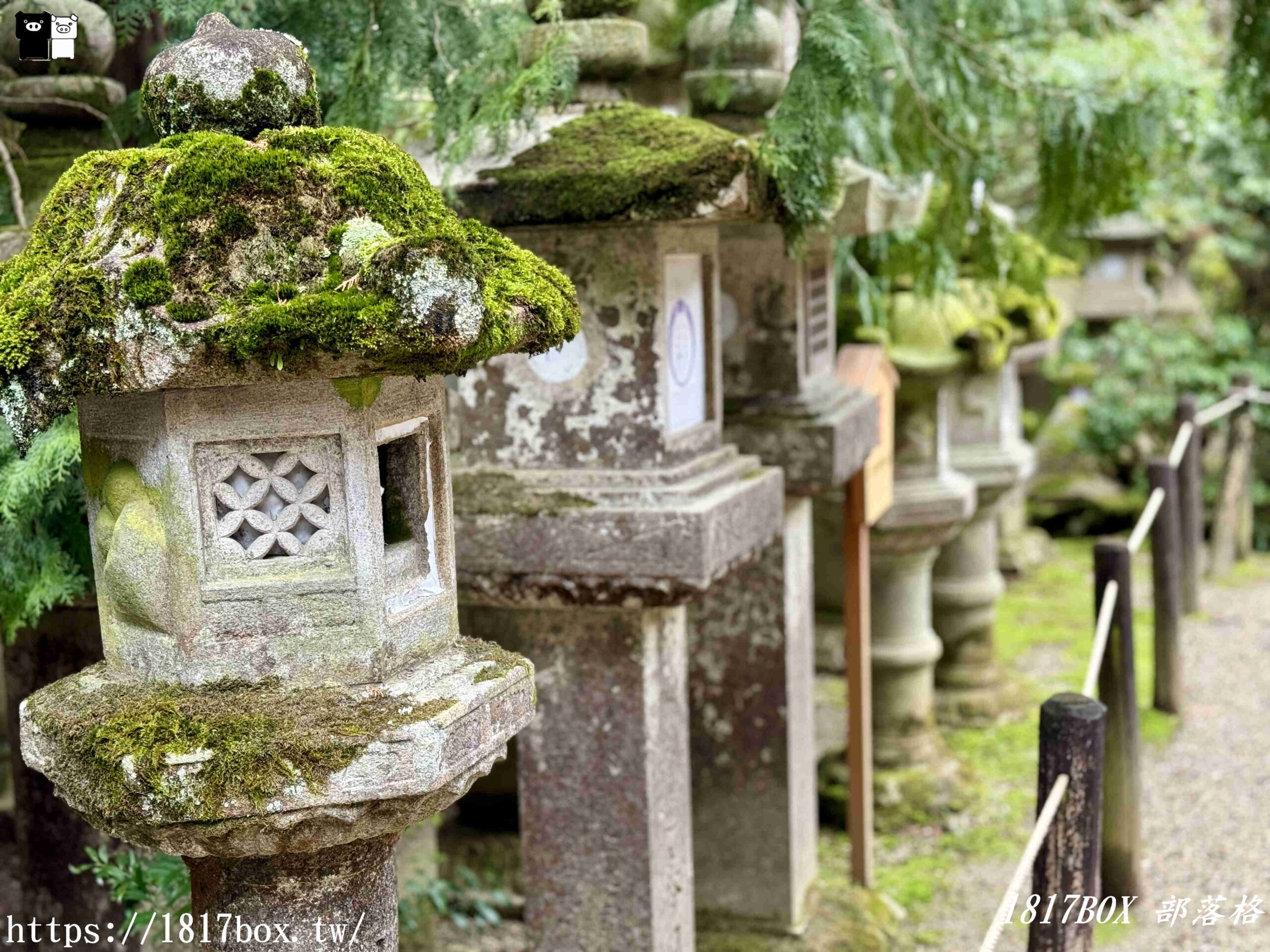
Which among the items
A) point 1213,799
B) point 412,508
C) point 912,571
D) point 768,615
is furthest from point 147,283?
point 1213,799

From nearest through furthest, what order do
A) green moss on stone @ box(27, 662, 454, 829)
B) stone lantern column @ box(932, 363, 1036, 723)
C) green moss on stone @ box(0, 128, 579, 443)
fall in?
green moss on stone @ box(0, 128, 579, 443), green moss on stone @ box(27, 662, 454, 829), stone lantern column @ box(932, 363, 1036, 723)

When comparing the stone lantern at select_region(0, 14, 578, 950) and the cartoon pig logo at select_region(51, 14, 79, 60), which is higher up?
the cartoon pig logo at select_region(51, 14, 79, 60)

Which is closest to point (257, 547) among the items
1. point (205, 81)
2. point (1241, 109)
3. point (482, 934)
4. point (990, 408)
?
point (205, 81)

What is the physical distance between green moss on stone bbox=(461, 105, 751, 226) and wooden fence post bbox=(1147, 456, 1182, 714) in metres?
4.32

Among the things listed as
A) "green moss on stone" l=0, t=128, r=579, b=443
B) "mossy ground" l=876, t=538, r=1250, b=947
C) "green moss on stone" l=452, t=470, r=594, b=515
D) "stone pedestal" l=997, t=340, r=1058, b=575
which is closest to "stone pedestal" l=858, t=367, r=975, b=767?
"mossy ground" l=876, t=538, r=1250, b=947

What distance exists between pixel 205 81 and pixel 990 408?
5.58 m

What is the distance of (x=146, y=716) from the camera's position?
202 centimetres

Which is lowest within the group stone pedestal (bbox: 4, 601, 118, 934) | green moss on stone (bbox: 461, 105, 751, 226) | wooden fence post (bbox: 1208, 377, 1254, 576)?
wooden fence post (bbox: 1208, 377, 1254, 576)

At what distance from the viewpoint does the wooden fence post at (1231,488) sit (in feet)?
32.8

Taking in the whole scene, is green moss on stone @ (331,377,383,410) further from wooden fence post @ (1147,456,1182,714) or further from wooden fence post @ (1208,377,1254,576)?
wooden fence post @ (1208,377,1254,576)

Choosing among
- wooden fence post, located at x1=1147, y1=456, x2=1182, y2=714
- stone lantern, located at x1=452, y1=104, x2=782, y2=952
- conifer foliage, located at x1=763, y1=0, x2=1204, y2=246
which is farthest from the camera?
wooden fence post, located at x1=1147, y1=456, x2=1182, y2=714

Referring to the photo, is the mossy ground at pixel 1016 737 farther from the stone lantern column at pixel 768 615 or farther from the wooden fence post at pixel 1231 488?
the stone lantern column at pixel 768 615

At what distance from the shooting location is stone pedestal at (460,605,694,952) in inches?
132

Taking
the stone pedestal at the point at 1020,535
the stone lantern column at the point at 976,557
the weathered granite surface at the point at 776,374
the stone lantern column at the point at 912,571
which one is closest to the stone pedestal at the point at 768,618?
the weathered granite surface at the point at 776,374
